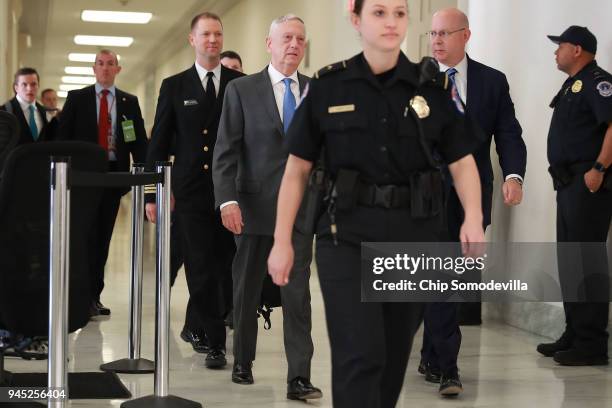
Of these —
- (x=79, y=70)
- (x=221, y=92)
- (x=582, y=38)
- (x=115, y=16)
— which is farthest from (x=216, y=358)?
(x=79, y=70)

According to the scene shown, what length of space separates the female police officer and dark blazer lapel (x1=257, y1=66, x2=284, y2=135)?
4.83ft

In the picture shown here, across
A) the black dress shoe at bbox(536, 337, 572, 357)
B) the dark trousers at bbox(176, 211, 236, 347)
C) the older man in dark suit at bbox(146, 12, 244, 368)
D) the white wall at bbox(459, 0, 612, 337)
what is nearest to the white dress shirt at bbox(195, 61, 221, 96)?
the older man in dark suit at bbox(146, 12, 244, 368)

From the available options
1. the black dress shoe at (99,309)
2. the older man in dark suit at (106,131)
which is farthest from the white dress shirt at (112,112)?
the black dress shoe at (99,309)

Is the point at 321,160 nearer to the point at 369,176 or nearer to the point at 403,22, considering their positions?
the point at 369,176

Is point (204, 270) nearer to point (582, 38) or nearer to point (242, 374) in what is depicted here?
point (242, 374)

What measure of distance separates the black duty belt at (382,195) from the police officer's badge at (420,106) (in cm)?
20

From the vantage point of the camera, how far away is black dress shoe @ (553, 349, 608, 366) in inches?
191

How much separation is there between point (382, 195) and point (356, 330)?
360mm

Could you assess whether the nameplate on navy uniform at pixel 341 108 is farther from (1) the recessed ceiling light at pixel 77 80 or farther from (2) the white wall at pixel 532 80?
(1) the recessed ceiling light at pixel 77 80

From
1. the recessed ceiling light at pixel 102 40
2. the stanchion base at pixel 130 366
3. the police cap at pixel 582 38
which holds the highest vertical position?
the recessed ceiling light at pixel 102 40

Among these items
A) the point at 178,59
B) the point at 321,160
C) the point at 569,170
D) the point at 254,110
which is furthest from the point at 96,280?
the point at 178,59

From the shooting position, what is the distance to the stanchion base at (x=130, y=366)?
447cm

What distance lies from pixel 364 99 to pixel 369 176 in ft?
0.67

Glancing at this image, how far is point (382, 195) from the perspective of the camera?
2.49 meters
